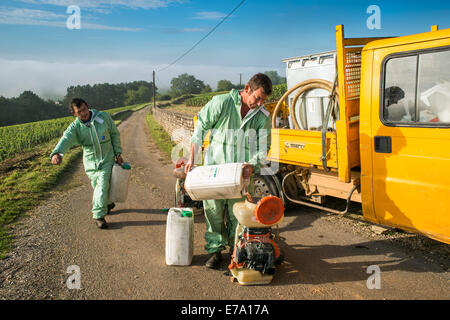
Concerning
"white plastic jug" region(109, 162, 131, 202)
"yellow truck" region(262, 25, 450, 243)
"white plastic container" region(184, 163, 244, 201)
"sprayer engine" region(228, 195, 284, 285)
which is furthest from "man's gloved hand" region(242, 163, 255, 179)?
"white plastic jug" region(109, 162, 131, 202)

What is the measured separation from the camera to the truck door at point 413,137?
305 cm

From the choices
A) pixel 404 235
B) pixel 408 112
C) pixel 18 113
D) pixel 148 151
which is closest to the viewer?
pixel 408 112

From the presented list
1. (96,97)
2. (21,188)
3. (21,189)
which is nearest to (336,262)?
(21,189)

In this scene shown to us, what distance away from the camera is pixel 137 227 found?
15.9 feet

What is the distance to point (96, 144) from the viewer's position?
4.91 m

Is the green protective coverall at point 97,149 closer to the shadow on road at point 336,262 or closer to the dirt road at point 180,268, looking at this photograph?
the dirt road at point 180,268

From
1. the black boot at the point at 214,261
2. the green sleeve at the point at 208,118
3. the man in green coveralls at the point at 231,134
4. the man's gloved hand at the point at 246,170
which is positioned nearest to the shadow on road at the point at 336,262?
the black boot at the point at 214,261

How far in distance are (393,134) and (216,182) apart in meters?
1.95

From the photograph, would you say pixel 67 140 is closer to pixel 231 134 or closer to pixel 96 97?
pixel 231 134
